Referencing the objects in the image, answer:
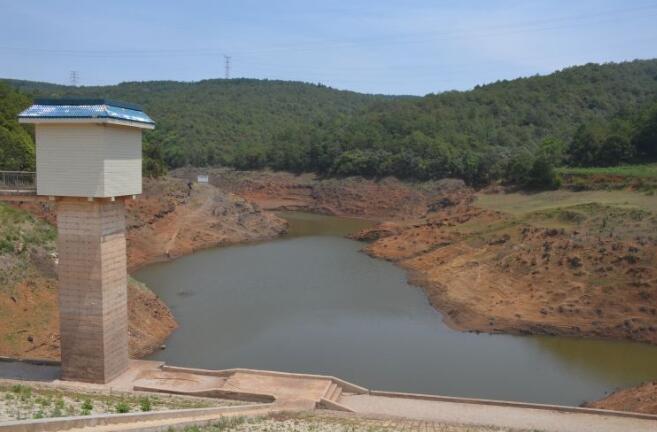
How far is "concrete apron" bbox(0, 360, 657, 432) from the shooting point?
15.5m

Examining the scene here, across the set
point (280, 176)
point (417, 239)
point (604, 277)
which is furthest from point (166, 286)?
point (280, 176)

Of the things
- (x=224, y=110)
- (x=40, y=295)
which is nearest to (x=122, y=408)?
(x=40, y=295)

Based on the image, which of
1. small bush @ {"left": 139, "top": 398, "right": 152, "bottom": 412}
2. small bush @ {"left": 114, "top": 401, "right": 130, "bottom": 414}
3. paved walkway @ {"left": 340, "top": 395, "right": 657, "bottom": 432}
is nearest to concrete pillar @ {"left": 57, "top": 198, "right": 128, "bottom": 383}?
small bush @ {"left": 139, "top": 398, "right": 152, "bottom": 412}

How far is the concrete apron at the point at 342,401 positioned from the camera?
1545 cm

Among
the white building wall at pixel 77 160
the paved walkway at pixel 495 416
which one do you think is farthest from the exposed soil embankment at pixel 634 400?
the white building wall at pixel 77 160

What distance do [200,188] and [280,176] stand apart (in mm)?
27078

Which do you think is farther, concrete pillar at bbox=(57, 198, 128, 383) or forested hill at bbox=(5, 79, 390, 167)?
forested hill at bbox=(5, 79, 390, 167)

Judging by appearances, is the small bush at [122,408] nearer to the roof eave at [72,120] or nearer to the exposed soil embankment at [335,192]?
the roof eave at [72,120]

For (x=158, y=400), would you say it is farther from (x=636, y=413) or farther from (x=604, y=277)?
(x=604, y=277)

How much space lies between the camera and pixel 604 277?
29.8 metres

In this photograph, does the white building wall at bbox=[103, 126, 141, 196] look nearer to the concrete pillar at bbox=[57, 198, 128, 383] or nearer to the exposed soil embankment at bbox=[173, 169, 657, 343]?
the concrete pillar at bbox=[57, 198, 128, 383]

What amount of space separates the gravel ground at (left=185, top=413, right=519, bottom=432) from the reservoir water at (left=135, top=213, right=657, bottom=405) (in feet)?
17.5

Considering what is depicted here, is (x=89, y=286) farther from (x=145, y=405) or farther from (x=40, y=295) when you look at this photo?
(x=40, y=295)

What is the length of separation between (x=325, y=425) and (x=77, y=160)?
929 cm
